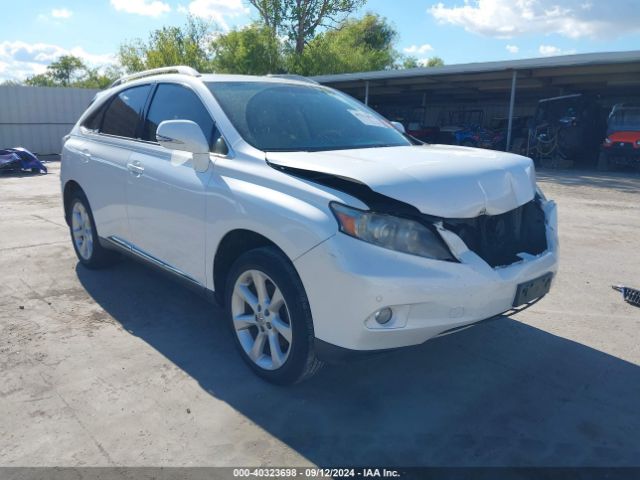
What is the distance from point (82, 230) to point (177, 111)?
2056 mm

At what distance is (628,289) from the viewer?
4625mm

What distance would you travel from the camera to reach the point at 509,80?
20375 mm

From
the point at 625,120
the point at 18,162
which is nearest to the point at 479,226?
the point at 18,162

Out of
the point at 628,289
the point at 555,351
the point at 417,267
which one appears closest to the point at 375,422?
the point at 417,267

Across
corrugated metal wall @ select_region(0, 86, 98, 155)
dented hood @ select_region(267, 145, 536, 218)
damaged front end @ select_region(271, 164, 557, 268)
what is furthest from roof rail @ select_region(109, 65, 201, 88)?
corrugated metal wall @ select_region(0, 86, 98, 155)

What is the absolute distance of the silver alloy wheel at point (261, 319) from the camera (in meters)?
2.93

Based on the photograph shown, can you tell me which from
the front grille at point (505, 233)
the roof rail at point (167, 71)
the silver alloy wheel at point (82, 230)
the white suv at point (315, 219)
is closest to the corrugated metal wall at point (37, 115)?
the silver alloy wheel at point (82, 230)

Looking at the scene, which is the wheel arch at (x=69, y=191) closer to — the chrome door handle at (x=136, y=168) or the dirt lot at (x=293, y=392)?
the dirt lot at (x=293, y=392)

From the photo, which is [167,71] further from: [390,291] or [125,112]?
[390,291]

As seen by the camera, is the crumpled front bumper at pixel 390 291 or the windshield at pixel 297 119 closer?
the crumpled front bumper at pixel 390 291

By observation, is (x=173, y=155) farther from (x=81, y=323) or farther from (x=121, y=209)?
(x=81, y=323)

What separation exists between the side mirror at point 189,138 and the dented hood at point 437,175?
0.49m

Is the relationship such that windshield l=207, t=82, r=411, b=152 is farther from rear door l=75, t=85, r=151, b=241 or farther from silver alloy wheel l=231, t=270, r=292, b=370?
rear door l=75, t=85, r=151, b=241

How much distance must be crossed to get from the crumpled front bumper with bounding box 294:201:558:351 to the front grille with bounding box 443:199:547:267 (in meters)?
0.10
